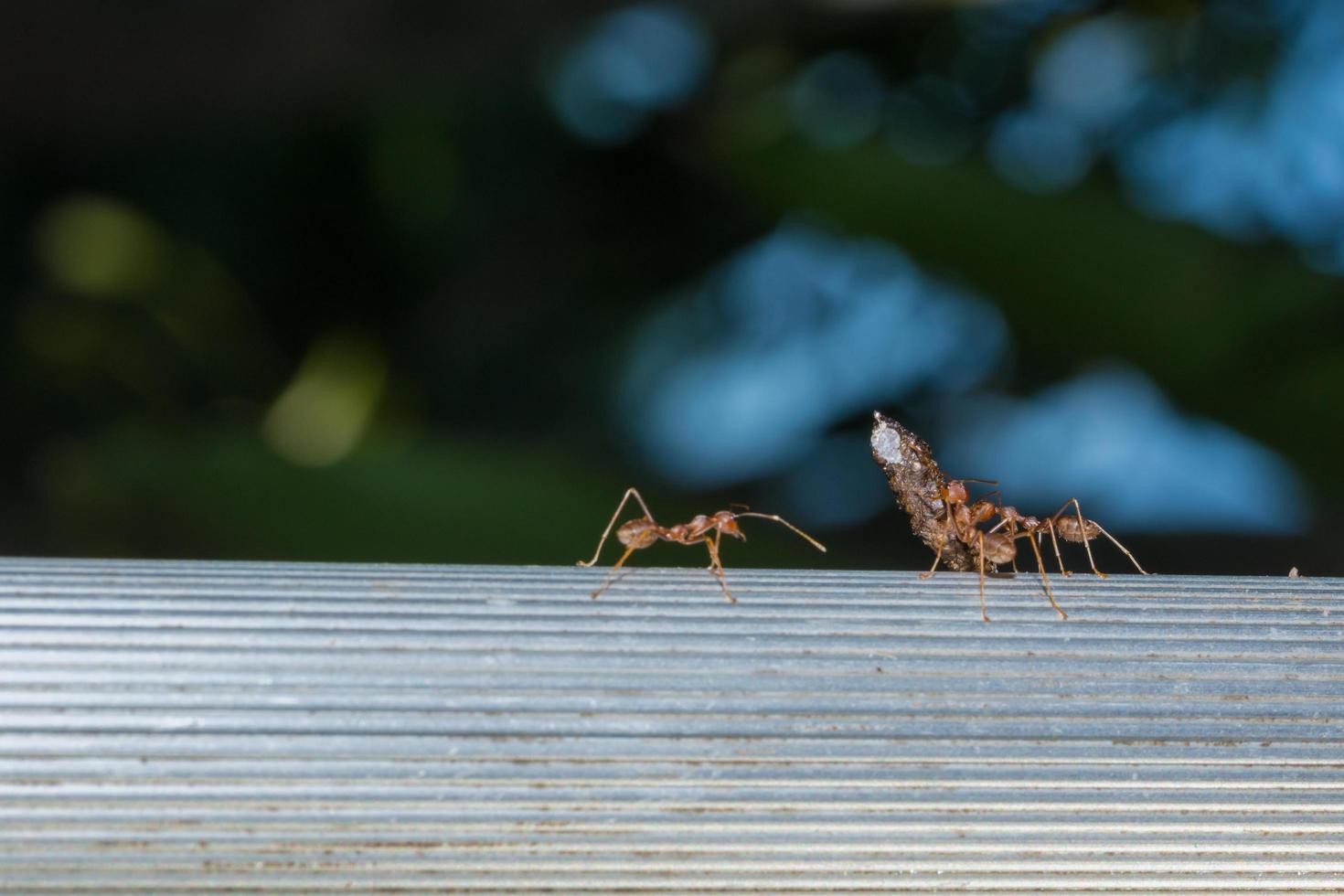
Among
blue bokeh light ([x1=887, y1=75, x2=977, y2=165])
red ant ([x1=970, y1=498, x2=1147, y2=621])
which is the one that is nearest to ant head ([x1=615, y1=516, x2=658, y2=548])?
red ant ([x1=970, y1=498, x2=1147, y2=621])

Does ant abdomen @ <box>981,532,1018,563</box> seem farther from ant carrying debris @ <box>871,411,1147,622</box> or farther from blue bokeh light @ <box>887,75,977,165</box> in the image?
blue bokeh light @ <box>887,75,977,165</box>

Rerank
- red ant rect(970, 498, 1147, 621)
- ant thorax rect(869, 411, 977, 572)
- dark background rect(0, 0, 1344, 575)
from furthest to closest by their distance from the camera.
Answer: dark background rect(0, 0, 1344, 575)
ant thorax rect(869, 411, 977, 572)
red ant rect(970, 498, 1147, 621)

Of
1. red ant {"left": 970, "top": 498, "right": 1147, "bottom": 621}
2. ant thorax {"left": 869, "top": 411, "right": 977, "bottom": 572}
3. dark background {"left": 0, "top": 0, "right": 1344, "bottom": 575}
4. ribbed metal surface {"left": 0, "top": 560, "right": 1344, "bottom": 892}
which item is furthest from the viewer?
dark background {"left": 0, "top": 0, "right": 1344, "bottom": 575}

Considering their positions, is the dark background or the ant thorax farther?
the dark background

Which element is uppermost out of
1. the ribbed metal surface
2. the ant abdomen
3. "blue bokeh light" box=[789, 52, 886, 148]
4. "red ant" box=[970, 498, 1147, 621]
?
"blue bokeh light" box=[789, 52, 886, 148]

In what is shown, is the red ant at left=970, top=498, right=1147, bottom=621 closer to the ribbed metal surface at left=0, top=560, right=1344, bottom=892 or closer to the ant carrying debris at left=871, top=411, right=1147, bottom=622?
the ant carrying debris at left=871, top=411, right=1147, bottom=622

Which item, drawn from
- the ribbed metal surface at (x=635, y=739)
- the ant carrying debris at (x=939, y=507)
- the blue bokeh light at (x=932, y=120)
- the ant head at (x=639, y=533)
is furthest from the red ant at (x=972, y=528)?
the blue bokeh light at (x=932, y=120)

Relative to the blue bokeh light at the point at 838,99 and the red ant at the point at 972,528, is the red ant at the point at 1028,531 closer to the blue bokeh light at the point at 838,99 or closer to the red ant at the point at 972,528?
the red ant at the point at 972,528

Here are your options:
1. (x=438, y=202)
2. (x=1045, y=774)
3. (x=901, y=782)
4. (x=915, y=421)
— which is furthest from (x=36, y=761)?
(x=438, y=202)

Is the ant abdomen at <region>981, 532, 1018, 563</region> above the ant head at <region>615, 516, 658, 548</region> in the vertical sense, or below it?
above

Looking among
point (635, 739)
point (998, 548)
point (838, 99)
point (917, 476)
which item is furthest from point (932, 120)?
point (635, 739)
